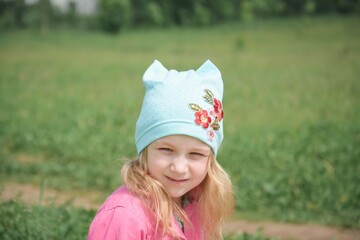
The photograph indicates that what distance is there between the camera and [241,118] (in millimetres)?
9078

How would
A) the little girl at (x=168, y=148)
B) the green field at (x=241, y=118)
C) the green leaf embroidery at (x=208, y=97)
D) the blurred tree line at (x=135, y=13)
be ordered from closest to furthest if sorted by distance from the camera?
the little girl at (x=168, y=148), the green leaf embroidery at (x=208, y=97), the green field at (x=241, y=118), the blurred tree line at (x=135, y=13)

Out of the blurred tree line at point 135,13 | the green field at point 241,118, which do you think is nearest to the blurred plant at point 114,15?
the blurred tree line at point 135,13

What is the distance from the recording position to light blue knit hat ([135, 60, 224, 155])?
7.21ft

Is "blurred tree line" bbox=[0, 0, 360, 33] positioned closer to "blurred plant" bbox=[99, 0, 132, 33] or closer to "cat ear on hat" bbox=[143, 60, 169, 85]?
"blurred plant" bbox=[99, 0, 132, 33]

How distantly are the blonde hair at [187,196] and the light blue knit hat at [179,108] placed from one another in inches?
4.7

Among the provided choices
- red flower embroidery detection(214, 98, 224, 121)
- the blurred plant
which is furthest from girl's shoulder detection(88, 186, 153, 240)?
the blurred plant

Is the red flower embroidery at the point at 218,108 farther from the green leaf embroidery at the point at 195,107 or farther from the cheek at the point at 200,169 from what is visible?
the cheek at the point at 200,169

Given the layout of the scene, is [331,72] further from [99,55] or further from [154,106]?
[154,106]

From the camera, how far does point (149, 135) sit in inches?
87.6

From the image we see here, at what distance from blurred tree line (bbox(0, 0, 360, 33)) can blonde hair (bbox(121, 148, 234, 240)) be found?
2337 cm

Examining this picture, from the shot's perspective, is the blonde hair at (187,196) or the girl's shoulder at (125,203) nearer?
the girl's shoulder at (125,203)

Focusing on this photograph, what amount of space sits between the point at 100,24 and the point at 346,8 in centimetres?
1369

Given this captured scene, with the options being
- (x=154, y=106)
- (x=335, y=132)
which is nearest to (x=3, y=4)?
(x=335, y=132)

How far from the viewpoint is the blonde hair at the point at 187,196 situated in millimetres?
2213
